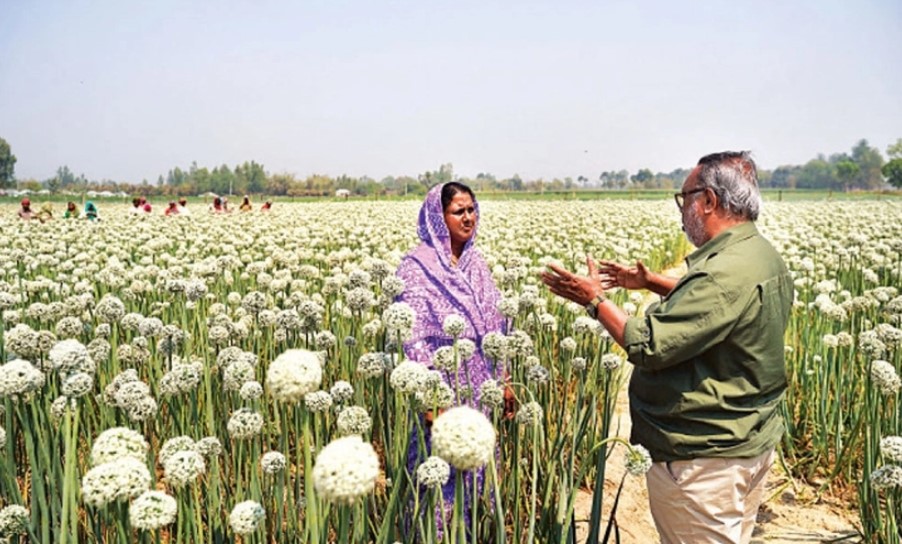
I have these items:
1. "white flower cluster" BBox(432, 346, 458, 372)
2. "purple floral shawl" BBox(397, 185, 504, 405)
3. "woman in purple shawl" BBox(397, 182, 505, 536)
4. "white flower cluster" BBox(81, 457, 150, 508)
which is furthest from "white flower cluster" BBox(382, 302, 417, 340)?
"white flower cluster" BBox(81, 457, 150, 508)

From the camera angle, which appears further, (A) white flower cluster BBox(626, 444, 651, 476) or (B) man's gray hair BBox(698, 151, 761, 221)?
(B) man's gray hair BBox(698, 151, 761, 221)

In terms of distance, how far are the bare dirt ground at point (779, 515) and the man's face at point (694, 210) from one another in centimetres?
197

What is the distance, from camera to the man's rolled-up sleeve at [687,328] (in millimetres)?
2645

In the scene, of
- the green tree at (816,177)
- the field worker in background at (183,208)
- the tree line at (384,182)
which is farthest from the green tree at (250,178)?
the green tree at (816,177)

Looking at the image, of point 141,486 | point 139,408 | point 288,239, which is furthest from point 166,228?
point 141,486

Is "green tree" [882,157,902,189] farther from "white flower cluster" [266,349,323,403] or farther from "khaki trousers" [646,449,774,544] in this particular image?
"white flower cluster" [266,349,323,403]

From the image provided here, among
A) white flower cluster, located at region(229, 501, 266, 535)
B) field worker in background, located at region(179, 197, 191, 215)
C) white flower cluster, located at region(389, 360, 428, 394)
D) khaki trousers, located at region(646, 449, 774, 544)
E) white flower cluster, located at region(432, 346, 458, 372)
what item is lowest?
khaki trousers, located at region(646, 449, 774, 544)

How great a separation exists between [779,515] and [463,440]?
4354 millimetres

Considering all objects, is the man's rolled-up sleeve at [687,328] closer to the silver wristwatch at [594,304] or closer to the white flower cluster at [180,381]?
the silver wristwatch at [594,304]

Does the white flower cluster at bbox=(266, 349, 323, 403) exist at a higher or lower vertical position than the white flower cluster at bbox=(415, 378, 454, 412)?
higher

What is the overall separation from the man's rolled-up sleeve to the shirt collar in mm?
183

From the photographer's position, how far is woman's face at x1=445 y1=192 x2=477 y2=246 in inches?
166

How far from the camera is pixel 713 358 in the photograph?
281 cm

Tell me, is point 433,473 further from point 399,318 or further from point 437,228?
point 437,228
